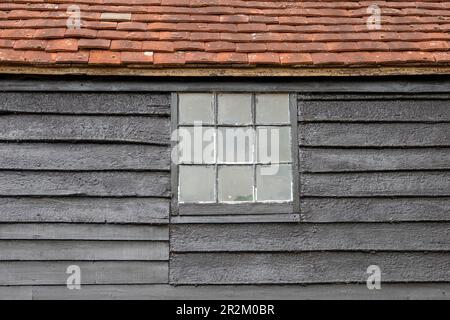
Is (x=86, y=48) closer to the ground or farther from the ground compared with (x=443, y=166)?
farther from the ground

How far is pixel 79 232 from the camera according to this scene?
4.46 metres

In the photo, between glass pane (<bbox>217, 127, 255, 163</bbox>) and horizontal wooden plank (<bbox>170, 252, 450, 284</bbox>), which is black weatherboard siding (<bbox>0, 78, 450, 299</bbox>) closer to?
horizontal wooden plank (<bbox>170, 252, 450, 284</bbox>)

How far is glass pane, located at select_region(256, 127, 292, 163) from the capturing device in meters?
4.63

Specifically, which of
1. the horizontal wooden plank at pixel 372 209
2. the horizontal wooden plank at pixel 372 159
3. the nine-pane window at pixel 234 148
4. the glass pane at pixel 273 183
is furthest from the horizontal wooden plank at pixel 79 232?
the horizontal wooden plank at pixel 372 159

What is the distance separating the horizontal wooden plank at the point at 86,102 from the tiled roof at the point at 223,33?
31 centimetres

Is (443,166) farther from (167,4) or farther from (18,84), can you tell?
(18,84)

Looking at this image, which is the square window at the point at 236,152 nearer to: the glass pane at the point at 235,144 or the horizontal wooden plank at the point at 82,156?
the glass pane at the point at 235,144

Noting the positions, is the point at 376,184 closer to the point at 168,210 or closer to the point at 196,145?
the point at 196,145

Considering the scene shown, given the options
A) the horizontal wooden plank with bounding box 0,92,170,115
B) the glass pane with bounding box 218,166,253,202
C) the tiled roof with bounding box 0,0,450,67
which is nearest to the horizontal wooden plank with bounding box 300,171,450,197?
the glass pane with bounding box 218,166,253,202

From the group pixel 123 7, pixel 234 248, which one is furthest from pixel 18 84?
pixel 234 248

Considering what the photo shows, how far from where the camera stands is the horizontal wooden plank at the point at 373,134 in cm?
462

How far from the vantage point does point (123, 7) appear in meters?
4.99

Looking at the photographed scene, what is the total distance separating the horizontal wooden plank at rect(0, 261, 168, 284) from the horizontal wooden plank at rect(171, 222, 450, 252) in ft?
0.85

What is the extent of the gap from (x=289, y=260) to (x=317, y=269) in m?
0.23
